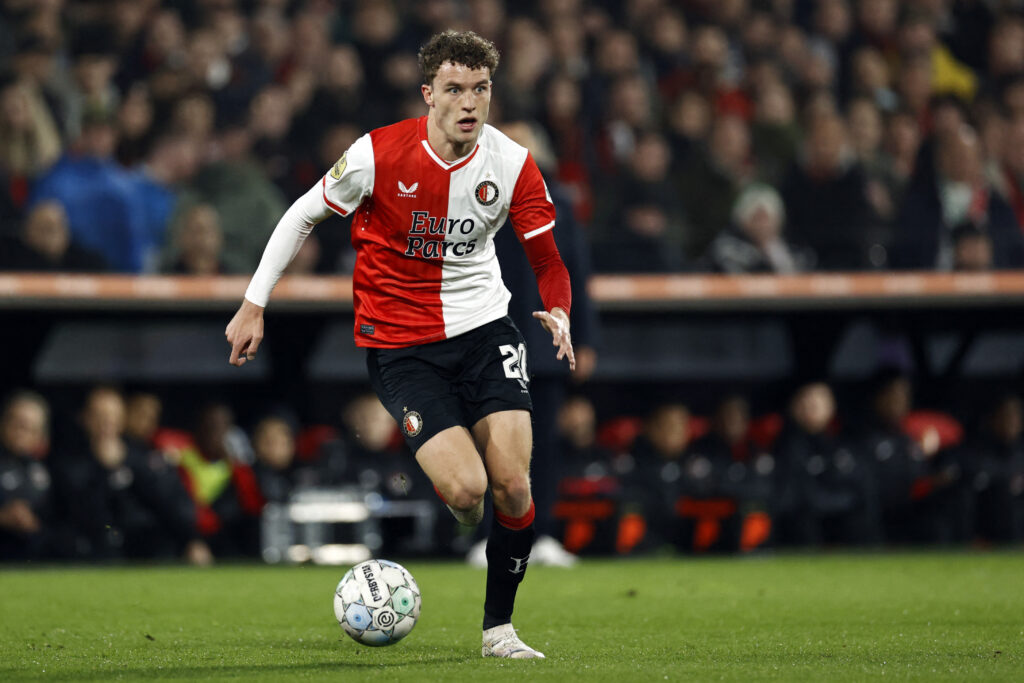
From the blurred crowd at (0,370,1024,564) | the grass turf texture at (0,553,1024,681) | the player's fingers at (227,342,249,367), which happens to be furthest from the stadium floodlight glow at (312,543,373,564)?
the player's fingers at (227,342,249,367)

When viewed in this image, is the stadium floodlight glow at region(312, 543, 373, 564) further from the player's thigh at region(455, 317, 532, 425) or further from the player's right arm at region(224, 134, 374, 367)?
the player's right arm at region(224, 134, 374, 367)

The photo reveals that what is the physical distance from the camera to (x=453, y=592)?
7371 mm

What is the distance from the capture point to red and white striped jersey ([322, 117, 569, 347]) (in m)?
5.09

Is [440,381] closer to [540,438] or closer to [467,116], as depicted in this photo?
[467,116]

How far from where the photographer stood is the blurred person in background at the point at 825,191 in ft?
37.7

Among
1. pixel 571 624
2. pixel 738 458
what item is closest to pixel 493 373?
pixel 571 624

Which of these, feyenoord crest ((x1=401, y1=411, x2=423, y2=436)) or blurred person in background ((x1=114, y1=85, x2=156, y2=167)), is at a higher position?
blurred person in background ((x1=114, y1=85, x2=156, y2=167))

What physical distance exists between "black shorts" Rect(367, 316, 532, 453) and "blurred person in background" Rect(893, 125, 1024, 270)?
6482 mm

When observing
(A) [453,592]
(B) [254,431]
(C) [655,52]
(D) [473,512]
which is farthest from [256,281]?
(C) [655,52]

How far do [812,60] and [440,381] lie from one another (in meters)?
9.52

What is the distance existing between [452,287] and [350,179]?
517 millimetres

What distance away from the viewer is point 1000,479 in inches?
419

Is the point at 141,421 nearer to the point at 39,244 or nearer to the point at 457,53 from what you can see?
the point at 39,244

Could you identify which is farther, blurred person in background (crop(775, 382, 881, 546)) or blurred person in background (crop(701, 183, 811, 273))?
blurred person in background (crop(701, 183, 811, 273))
